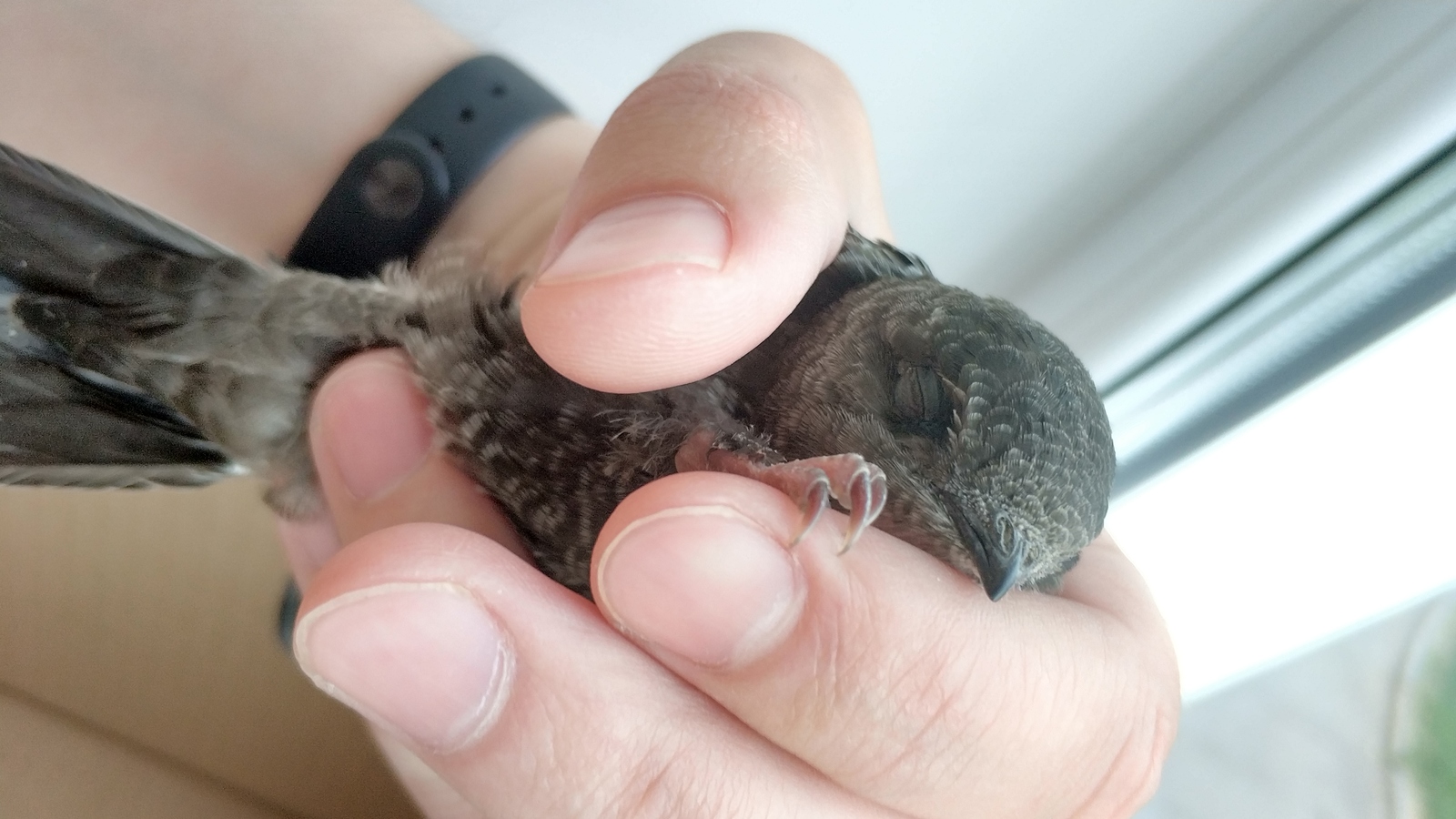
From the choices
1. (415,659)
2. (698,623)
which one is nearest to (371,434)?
(415,659)

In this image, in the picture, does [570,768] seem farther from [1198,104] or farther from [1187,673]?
[1187,673]

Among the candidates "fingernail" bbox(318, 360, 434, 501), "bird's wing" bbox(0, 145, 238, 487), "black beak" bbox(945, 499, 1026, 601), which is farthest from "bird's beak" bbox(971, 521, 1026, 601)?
"bird's wing" bbox(0, 145, 238, 487)

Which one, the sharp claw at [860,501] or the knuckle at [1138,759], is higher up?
the sharp claw at [860,501]

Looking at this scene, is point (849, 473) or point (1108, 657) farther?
point (1108, 657)

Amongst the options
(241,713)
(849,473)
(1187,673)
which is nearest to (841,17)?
(849,473)

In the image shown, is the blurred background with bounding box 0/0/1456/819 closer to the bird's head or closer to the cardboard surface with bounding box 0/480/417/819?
the cardboard surface with bounding box 0/480/417/819

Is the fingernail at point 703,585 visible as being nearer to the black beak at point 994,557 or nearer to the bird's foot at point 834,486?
the bird's foot at point 834,486

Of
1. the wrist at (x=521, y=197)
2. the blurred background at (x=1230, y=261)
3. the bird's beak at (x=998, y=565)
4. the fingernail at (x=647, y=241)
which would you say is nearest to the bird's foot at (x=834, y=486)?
the bird's beak at (x=998, y=565)
